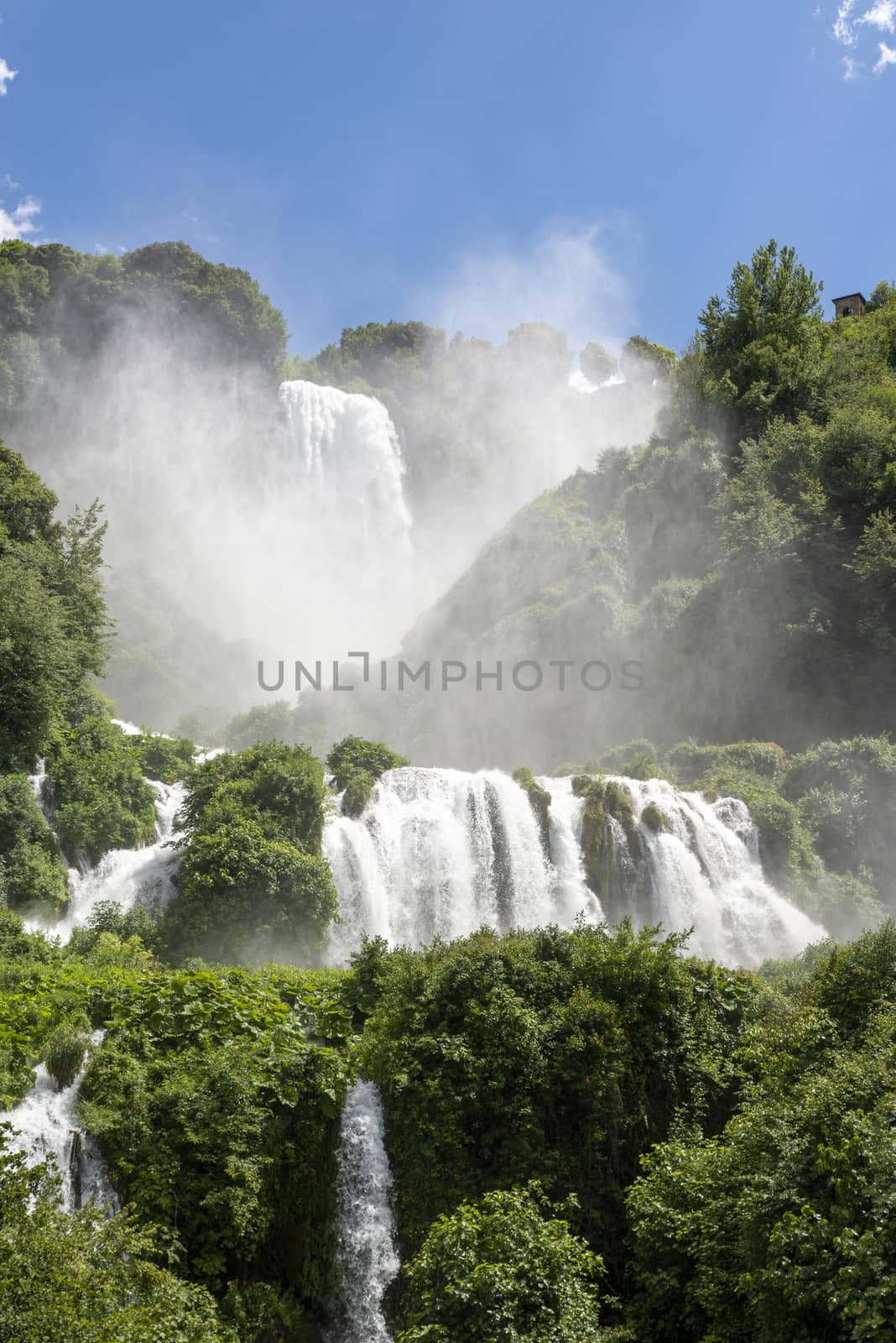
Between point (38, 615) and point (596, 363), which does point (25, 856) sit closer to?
point (38, 615)

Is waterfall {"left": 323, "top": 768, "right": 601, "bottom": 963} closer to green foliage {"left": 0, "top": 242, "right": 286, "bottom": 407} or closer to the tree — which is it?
the tree

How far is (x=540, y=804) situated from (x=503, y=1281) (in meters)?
20.3

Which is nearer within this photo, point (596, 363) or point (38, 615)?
point (38, 615)

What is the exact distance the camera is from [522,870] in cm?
2795

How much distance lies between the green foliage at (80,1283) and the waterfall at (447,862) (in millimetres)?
15396

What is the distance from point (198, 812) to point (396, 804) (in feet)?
19.7

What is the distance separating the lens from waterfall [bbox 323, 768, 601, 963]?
85.8 feet

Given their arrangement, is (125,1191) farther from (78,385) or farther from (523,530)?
(78,385)

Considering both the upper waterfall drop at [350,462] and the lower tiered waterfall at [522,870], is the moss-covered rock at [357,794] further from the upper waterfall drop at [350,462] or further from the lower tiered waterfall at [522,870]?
the upper waterfall drop at [350,462]

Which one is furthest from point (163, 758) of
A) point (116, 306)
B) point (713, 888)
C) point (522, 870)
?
point (116, 306)

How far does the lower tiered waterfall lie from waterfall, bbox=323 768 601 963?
3 centimetres

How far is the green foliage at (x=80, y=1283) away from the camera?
7.79m

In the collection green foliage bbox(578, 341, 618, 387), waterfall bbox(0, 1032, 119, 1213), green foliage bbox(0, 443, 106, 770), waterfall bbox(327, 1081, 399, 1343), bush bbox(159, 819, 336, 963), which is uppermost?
green foliage bbox(578, 341, 618, 387)

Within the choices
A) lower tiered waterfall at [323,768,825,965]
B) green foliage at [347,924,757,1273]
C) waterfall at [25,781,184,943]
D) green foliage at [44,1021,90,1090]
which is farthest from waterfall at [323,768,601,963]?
green foliage at [44,1021,90,1090]
